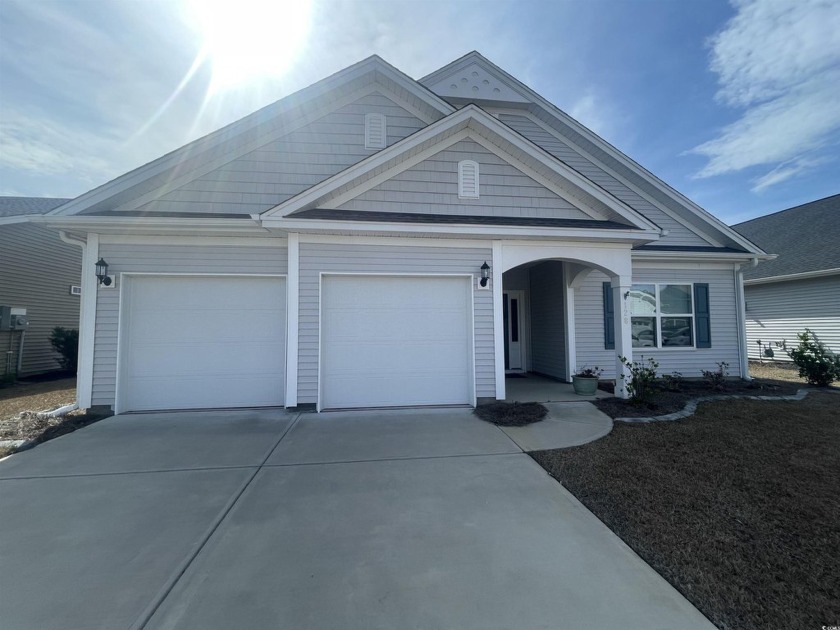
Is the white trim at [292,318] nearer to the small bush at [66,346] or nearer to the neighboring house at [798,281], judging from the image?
the small bush at [66,346]

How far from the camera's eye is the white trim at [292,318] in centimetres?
602

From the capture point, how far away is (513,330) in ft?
34.4

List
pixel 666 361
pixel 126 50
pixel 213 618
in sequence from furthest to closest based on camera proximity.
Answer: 1. pixel 666 361
2. pixel 126 50
3. pixel 213 618

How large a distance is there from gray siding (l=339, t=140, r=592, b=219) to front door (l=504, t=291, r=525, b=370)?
4.05m

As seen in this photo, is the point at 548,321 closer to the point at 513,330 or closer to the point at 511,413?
the point at 513,330

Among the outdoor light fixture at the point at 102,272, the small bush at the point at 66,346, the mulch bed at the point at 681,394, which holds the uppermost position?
the outdoor light fixture at the point at 102,272

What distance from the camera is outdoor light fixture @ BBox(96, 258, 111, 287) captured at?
19.3 ft

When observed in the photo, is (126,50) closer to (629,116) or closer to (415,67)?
(415,67)

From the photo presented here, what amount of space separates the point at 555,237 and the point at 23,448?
27.3 ft

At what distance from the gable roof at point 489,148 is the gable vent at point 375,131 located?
4.99 feet

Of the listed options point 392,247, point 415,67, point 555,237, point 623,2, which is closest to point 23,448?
point 392,247

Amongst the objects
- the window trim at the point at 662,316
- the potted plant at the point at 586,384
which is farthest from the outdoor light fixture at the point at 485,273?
the window trim at the point at 662,316

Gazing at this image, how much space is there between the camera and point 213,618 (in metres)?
1.97

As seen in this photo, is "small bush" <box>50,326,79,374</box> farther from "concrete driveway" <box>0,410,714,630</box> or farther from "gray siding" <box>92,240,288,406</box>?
"concrete driveway" <box>0,410,714,630</box>
